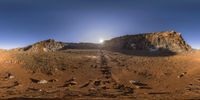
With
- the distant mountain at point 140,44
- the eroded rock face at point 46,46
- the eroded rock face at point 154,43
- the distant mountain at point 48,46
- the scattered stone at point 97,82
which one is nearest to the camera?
the scattered stone at point 97,82

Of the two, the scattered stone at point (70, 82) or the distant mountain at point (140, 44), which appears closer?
the scattered stone at point (70, 82)

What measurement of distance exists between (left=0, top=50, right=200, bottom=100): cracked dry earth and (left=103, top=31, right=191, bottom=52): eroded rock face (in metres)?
18.4

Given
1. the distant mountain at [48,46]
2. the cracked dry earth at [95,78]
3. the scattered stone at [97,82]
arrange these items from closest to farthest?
the cracked dry earth at [95,78]
the scattered stone at [97,82]
the distant mountain at [48,46]

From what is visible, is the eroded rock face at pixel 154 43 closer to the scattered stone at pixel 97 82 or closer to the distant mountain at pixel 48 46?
the distant mountain at pixel 48 46

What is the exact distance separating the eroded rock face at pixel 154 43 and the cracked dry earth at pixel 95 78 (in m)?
18.4

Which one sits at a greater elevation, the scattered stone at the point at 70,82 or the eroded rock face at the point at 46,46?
the eroded rock face at the point at 46,46

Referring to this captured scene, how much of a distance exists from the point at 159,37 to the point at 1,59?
4120 cm

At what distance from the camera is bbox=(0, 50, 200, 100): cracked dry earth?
3355 centimetres

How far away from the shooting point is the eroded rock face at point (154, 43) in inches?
2940

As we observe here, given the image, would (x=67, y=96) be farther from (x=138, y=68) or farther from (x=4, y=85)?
(x=138, y=68)

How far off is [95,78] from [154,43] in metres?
37.6

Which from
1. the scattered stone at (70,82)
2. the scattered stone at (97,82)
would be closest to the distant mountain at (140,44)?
the scattered stone at (70,82)

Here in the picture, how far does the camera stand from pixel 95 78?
42125 millimetres

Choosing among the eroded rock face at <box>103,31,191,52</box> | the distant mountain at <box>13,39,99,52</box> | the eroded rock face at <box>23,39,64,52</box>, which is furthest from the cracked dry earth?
the eroded rock face at <box>103,31,191,52</box>
